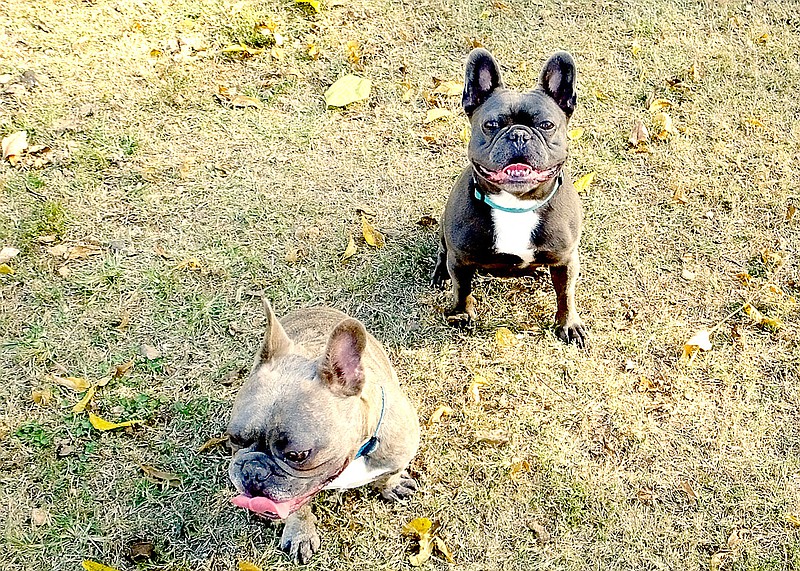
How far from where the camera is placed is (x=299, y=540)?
3635 mm

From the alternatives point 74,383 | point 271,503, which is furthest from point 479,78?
point 74,383

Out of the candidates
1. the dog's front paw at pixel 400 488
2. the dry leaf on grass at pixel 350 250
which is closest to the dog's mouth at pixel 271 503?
the dog's front paw at pixel 400 488

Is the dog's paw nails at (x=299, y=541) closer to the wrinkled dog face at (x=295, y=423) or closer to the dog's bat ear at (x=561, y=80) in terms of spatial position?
the wrinkled dog face at (x=295, y=423)

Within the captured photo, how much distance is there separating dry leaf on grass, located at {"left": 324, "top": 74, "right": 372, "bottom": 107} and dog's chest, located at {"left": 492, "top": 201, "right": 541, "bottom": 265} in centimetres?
264

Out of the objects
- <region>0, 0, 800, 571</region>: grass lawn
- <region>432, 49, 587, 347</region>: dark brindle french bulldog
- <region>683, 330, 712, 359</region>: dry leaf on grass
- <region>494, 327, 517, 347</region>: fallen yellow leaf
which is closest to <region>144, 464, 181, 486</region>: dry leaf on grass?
<region>0, 0, 800, 571</region>: grass lawn

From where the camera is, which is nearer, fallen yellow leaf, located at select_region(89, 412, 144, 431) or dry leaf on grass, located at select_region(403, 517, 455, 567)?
dry leaf on grass, located at select_region(403, 517, 455, 567)

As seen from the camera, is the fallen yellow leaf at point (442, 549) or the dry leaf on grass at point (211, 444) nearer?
the fallen yellow leaf at point (442, 549)

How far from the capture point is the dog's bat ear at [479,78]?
3576mm

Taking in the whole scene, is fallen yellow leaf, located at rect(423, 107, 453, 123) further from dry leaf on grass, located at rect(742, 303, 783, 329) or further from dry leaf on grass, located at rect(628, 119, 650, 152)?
dry leaf on grass, located at rect(742, 303, 783, 329)

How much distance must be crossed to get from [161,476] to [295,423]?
1689 millimetres

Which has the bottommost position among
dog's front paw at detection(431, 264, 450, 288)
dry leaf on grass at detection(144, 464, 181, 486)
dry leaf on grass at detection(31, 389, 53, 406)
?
dry leaf on grass at detection(144, 464, 181, 486)

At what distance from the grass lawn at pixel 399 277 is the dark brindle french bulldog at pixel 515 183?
2.85 feet

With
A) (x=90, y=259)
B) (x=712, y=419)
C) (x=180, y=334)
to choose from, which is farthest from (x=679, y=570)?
(x=90, y=259)

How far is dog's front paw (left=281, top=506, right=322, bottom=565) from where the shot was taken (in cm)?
362
